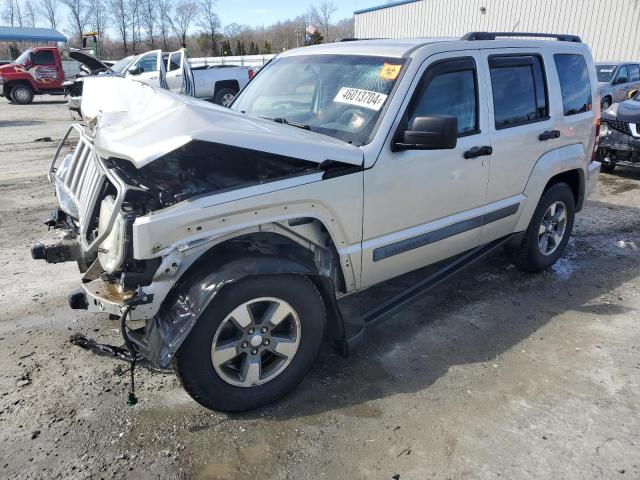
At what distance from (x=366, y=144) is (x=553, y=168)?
2.20 meters

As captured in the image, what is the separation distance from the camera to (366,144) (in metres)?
3.20

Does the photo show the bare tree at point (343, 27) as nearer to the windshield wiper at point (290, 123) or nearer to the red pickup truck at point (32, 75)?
the red pickup truck at point (32, 75)

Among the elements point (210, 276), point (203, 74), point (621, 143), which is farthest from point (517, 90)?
point (203, 74)

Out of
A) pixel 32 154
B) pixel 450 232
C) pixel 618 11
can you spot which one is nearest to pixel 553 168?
pixel 450 232

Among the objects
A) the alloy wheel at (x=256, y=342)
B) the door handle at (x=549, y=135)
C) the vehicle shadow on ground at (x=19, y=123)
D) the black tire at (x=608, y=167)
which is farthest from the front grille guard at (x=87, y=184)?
the vehicle shadow on ground at (x=19, y=123)

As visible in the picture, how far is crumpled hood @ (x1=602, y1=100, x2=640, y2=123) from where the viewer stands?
8398mm

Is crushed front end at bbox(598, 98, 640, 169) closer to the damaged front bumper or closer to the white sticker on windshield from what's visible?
the damaged front bumper

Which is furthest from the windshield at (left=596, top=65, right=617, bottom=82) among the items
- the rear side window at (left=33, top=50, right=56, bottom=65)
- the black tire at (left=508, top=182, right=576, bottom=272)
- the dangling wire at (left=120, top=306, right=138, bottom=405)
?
the rear side window at (left=33, top=50, right=56, bottom=65)

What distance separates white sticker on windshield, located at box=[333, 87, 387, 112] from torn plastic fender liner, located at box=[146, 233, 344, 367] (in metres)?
1.09

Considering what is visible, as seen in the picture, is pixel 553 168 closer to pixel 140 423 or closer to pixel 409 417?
pixel 409 417

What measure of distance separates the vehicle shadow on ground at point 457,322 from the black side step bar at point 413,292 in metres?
0.26

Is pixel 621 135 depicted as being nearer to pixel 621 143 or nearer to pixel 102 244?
pixel 621 143

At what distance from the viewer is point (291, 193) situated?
2.88m

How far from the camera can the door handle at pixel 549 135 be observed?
4332mm
